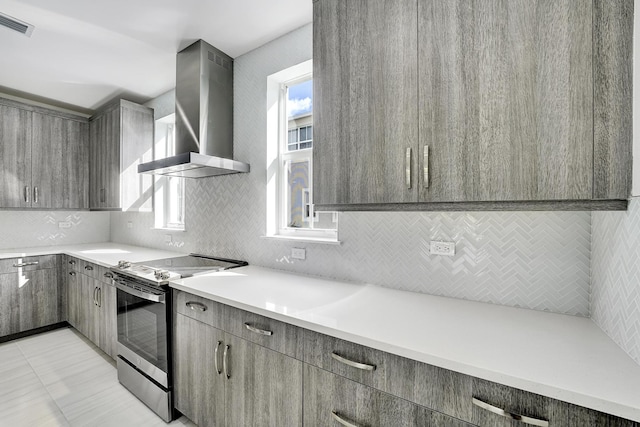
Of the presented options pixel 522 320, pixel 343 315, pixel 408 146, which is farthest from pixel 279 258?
pixel 522 320

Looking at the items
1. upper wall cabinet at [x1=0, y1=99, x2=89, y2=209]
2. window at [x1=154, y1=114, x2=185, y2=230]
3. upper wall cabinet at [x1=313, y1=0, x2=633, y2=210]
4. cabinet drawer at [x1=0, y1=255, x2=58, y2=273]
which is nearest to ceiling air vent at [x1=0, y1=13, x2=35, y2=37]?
window at [x1=154, y1=114, x2=185, y2=230]

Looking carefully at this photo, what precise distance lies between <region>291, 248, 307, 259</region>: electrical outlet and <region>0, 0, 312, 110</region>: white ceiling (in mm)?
1612

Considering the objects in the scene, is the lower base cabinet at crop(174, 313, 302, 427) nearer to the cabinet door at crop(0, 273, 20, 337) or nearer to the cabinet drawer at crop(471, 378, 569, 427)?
the cabinet drawer at crop(471, 378, 569, 427)

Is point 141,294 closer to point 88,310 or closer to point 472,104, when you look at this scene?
point 88,310

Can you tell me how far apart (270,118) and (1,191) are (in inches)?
126

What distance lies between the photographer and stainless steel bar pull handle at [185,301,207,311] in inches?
66.4

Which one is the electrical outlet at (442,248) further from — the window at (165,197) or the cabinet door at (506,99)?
the window at (165,197)

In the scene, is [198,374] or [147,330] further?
[147,330]

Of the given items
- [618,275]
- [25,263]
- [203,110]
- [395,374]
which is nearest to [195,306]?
[395,374]

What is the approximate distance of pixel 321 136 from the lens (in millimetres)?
1539

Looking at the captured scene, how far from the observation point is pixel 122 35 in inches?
87.7

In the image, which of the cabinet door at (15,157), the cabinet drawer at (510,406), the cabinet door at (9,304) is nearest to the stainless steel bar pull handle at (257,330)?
the cabinet drawer at (510,406)

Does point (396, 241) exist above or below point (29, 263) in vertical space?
above

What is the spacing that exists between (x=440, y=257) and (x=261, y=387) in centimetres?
111
